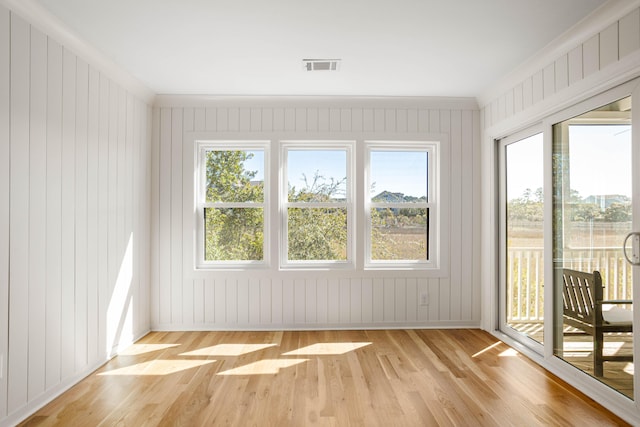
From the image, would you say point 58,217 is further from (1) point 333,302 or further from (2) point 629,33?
(2) point 629,33

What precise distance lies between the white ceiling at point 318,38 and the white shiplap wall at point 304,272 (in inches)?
15.3

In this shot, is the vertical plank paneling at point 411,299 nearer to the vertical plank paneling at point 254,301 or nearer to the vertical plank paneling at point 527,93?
the vertical plank paneling at point 254,301

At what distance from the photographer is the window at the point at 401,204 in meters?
4.41

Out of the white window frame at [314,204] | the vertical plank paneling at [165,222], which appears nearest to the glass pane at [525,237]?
the white window frame at [314,204]

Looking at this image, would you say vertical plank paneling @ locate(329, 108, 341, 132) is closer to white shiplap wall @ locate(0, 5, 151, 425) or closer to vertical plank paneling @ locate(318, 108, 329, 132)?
vertical plank paneling @ locate(318, 108, 329, 132)

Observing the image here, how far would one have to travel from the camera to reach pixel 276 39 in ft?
9.47

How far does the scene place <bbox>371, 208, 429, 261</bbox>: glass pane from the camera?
14.5 feet

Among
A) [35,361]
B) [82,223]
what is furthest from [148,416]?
[82,223]

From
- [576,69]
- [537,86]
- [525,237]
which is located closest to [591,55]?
[576,69]

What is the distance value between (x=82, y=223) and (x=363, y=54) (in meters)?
2.56

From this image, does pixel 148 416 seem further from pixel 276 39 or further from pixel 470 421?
pixel 276 39

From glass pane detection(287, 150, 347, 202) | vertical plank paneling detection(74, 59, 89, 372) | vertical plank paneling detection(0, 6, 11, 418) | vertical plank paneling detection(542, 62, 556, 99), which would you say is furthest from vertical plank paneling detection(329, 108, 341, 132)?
vertical plank paneling detection(0, 6, 11, 418)

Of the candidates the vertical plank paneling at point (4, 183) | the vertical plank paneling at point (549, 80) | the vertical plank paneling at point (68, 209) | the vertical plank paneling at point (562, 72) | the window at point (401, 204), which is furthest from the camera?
the window at point (401, 204)

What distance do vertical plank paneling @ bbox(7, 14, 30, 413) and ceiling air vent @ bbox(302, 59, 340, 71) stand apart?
6.33ft
